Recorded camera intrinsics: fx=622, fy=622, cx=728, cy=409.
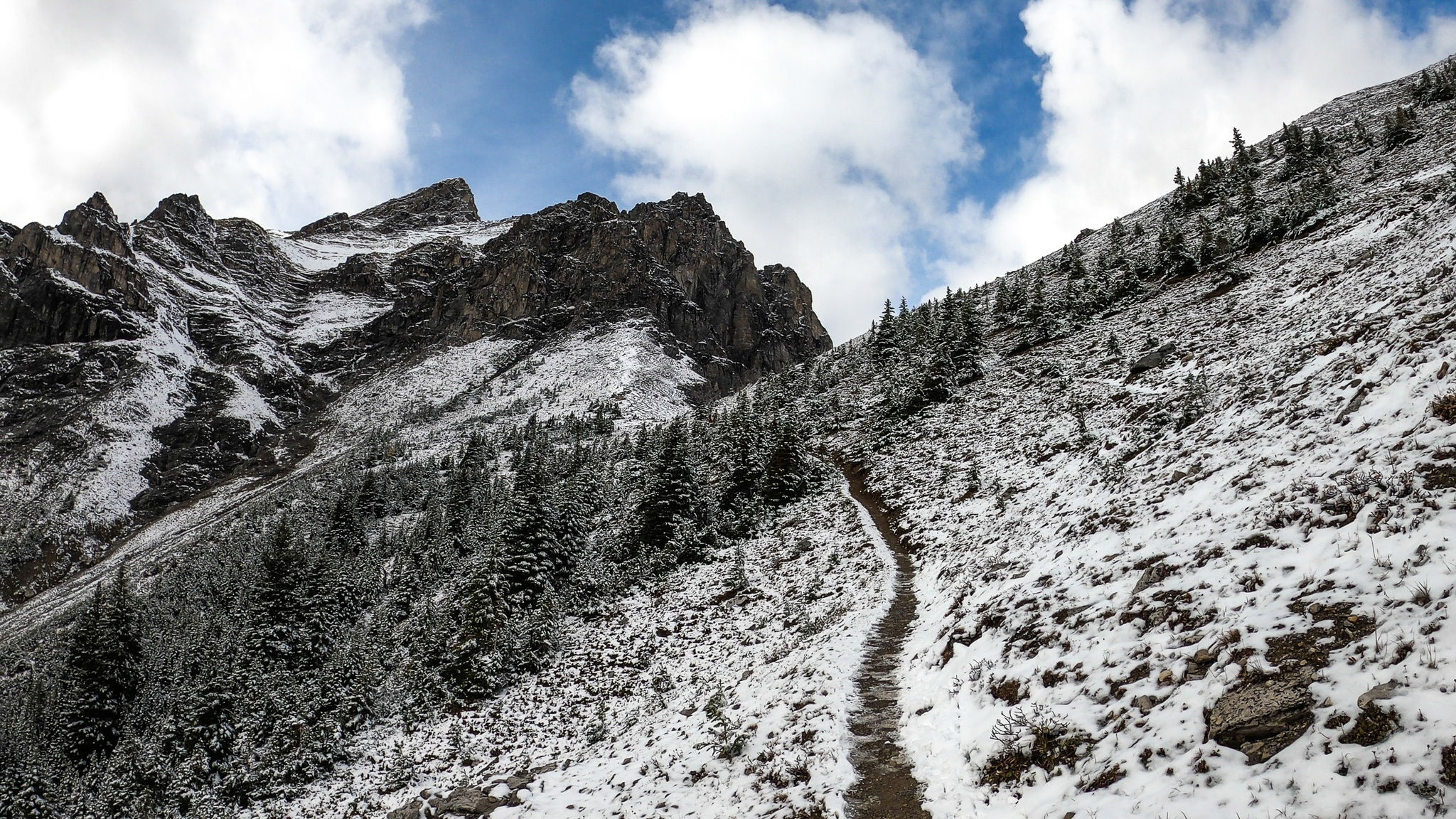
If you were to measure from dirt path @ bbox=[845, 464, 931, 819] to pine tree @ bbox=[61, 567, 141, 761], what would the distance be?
41.7m

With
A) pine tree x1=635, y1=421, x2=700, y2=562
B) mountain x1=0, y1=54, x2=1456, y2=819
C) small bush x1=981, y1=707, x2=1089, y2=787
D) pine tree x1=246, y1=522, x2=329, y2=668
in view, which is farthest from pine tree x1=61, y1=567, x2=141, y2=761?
small bush x1=981, y1=707, x2=1089, y2=787

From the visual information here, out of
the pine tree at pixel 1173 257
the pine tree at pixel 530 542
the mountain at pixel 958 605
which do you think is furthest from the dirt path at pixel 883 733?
the pine tree at pixel 1173 257

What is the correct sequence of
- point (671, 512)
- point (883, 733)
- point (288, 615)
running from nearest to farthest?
point (883, 733) < point (671, 512) < point (288, 615)

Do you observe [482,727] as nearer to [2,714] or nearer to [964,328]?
[964,328]

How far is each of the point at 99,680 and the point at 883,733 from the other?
44097 millimetres

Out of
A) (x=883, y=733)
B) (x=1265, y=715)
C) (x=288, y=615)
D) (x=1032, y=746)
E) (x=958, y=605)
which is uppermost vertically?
(x=288, y=615)

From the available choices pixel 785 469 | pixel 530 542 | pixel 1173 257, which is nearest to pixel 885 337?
pixel 1173 257

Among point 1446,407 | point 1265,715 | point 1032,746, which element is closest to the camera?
point 1265,715

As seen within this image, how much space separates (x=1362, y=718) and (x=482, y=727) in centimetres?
2102

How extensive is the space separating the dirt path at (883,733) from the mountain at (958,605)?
0.08 meters

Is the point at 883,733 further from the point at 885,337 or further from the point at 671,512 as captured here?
the point at 885,337

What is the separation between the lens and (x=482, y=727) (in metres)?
19.9

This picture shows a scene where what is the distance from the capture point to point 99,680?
3369 centimetres

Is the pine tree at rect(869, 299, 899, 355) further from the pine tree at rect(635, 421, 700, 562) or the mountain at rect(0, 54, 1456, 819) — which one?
the pine tree at rect(635, 421, 700, 562)
